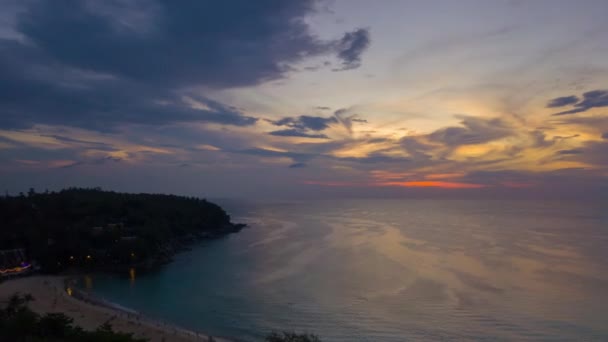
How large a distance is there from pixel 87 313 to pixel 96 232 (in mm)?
21866

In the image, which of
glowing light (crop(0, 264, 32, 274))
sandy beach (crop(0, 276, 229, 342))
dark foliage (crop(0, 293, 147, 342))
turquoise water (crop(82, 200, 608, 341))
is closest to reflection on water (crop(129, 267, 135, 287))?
turquoise water (crop(82, 200, 608, 341))

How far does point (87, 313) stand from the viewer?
23750 millimetres

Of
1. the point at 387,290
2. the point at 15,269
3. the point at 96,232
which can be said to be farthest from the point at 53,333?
the point at 96,232

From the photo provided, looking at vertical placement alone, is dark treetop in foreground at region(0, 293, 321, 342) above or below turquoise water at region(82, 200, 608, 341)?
above

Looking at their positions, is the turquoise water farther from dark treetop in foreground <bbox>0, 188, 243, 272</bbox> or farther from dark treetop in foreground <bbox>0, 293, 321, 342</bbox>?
dark treetop in foreground <bbox>0, 293, 321, 342</bbox>

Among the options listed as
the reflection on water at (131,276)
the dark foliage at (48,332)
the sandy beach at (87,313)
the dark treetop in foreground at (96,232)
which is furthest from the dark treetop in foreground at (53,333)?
the dark treetop in foreground at (96,232)

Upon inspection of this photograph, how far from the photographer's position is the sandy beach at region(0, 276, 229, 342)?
2078cm

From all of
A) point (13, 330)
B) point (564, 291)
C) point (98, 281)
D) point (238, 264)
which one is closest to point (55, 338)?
point (13, 330)

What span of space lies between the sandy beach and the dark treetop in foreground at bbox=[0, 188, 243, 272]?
5.74 meters

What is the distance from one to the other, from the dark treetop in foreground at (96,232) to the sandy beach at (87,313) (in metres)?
5.74

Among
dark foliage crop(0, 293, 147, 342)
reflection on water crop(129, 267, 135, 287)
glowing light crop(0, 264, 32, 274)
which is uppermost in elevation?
dark foliage crop(0, 293, 147, 342)

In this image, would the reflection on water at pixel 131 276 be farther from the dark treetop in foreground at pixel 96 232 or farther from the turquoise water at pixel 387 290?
the dark treetop in foreground at pixel 96 232

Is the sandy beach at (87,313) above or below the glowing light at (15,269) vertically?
below

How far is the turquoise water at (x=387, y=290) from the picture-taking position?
2256cm
